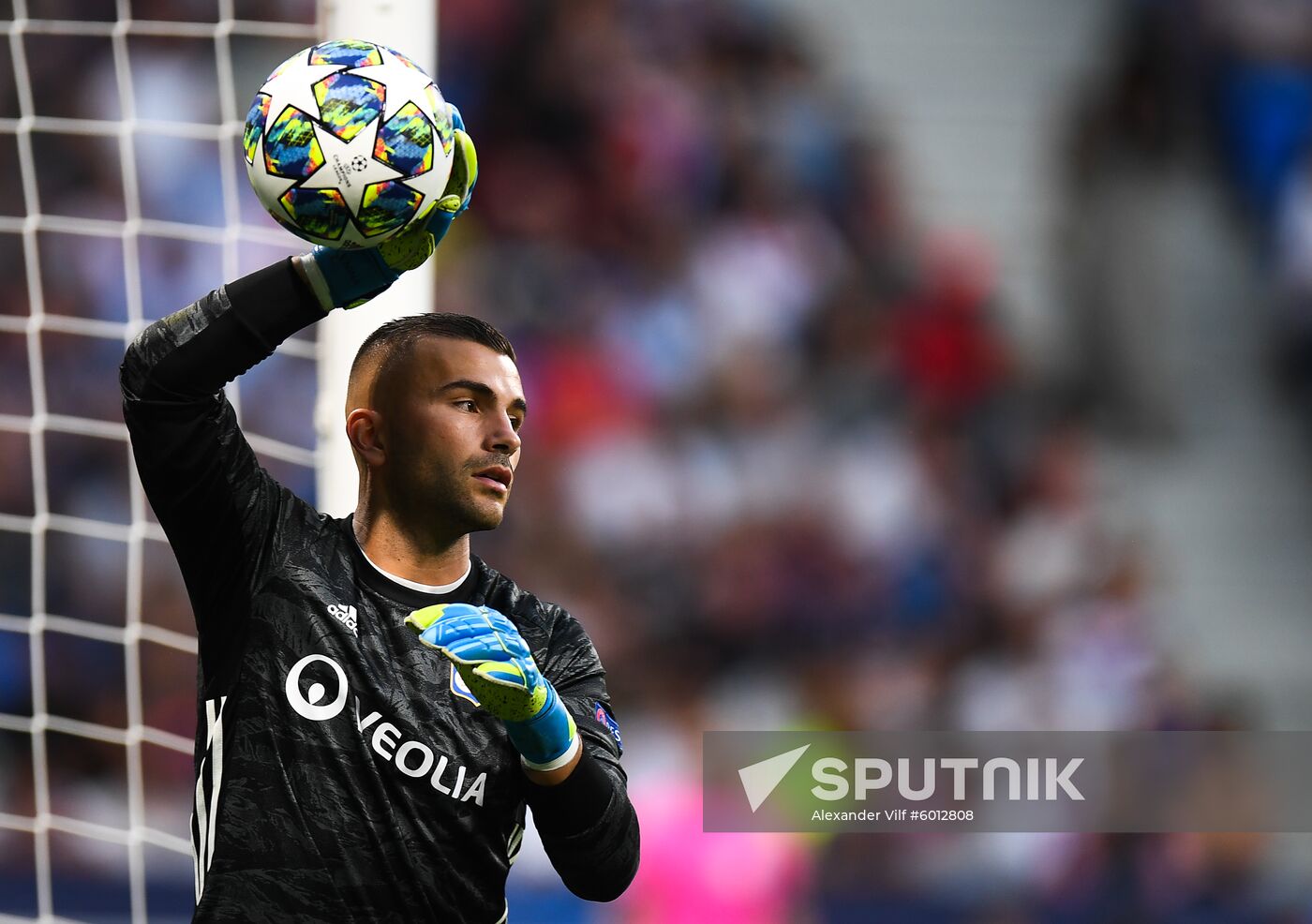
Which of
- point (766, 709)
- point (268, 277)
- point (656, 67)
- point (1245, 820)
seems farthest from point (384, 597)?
point (656, 67)

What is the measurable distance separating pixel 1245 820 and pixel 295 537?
449 centimetres

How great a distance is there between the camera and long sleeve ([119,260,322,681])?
212cm

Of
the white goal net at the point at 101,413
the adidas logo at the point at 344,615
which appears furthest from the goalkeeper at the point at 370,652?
the white goal net at the point at 101,413

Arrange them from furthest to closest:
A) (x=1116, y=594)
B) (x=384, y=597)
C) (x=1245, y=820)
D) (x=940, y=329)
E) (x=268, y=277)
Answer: (x=940, y=329), (x=1116, y=594), (x=1245, y=820), (x=384, y=597), (x=268, y=277)

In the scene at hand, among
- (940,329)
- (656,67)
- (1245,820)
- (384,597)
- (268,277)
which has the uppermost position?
(656,67)

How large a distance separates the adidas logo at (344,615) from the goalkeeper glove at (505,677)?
0.21 m

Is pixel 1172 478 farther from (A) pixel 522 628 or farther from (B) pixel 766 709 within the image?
(A) pixel 522 628

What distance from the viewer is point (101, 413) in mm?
6020

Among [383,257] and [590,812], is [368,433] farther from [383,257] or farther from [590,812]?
[590,812]

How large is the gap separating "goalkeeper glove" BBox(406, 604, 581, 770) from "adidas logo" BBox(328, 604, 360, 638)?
0.21 m

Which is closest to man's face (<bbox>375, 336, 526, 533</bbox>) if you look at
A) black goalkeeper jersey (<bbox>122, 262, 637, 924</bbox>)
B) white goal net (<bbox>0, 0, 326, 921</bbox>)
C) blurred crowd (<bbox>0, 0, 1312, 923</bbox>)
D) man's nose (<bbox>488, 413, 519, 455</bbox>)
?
man's nose (<bbox>488, 413, 519, 455</bbox>)

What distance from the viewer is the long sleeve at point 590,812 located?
7.07 feet

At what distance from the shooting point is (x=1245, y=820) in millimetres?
5840

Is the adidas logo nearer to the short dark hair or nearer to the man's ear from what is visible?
Result: the man's ear
